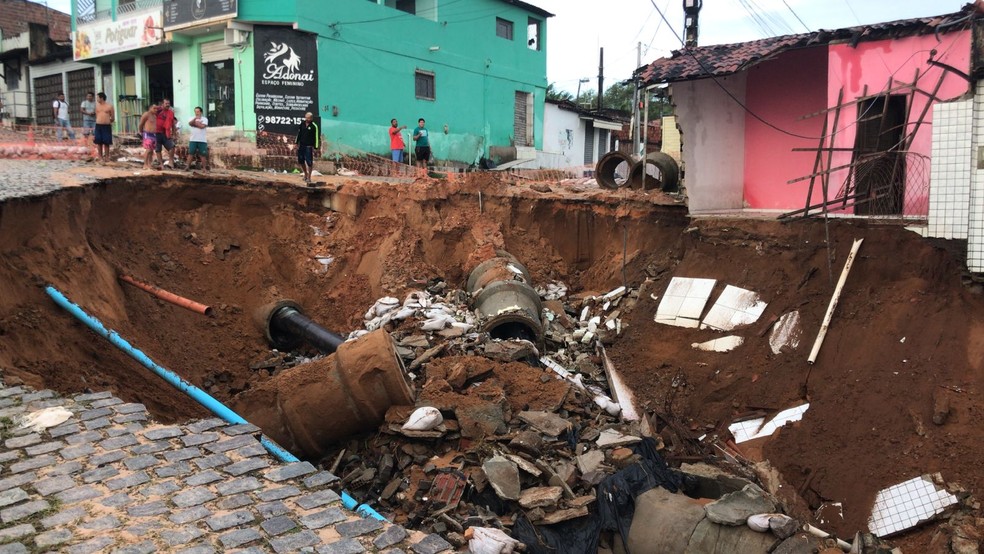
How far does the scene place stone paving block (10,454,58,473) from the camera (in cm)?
362

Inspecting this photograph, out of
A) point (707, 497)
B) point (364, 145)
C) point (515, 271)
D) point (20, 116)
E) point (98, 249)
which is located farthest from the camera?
point (20, 116)

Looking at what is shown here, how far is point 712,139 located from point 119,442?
11.2 meters

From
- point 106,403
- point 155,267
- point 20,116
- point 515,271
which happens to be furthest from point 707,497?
point 20,116

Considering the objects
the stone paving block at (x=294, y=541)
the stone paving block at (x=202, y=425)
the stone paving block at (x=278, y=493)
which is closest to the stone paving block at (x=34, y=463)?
the stone paving block at (x=202, y=425)

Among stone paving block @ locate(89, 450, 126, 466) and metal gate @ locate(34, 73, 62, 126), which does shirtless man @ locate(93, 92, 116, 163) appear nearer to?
stone paving block @ locate(89, 450, 126, 466)

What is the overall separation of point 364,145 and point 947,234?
15253 millimetres

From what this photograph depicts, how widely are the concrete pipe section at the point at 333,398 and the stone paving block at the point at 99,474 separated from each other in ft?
11.6

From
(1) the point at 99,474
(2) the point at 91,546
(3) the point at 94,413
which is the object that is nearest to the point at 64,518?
(2) the point at 91,546

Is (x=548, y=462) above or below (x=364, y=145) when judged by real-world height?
below

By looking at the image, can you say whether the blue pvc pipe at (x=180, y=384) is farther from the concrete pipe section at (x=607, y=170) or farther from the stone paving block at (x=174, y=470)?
the concrete pipe section at (x=607, y=170)

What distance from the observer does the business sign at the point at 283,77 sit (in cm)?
1808

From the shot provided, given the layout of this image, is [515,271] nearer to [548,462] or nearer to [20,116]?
[548,462]

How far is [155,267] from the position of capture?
10.5m

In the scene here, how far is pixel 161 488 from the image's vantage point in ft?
11.5
